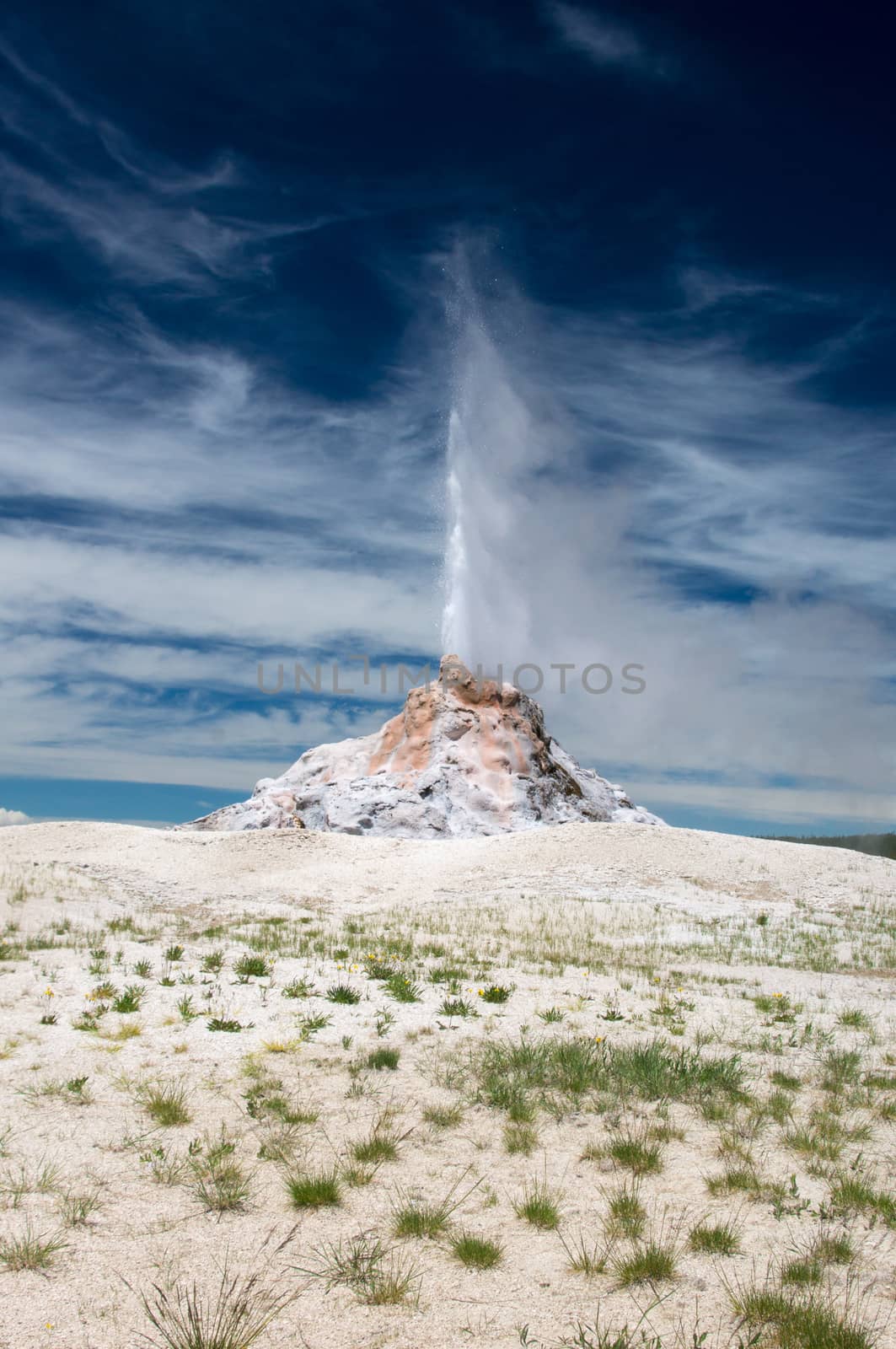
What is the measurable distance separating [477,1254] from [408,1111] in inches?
83.6

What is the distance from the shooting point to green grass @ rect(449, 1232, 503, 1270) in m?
4.18

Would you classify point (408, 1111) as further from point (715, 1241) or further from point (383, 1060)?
Answer: point (715, 1241)

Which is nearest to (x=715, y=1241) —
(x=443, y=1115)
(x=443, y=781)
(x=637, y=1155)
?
(x=637, y=1155)

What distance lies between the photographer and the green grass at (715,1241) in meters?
4.34

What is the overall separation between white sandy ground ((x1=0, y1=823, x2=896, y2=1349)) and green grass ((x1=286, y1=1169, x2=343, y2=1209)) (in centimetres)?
6

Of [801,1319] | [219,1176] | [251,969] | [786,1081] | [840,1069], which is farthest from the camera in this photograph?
[251,969]

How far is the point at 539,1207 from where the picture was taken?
469 cm

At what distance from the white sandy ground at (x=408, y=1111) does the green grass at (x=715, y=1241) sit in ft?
0.22

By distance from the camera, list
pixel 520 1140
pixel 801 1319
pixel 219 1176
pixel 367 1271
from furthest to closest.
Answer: pixel 520 1140
pixel 219 1176
pixel 367 1271
pixel 801 1319

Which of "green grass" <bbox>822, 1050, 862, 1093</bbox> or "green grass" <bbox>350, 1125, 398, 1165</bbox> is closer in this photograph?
"green grass" <bbox>350, 1125, 398, 1165</bbox>

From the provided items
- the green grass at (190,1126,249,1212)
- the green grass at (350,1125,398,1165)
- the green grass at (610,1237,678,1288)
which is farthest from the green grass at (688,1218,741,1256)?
the green grass at (190,1126,249,1212)

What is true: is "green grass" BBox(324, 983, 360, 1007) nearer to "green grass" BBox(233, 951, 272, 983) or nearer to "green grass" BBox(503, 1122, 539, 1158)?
"green grass" BBox(233, 951, 272, 983)

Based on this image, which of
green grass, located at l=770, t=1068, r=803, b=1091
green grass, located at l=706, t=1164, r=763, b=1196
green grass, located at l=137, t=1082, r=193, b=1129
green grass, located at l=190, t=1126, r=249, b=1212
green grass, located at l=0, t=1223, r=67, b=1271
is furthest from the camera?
green grass, located at l=770, t=1068, r=803, b=1091

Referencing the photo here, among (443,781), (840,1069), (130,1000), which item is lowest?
(840,1069)
